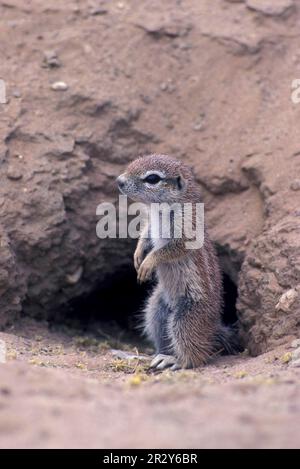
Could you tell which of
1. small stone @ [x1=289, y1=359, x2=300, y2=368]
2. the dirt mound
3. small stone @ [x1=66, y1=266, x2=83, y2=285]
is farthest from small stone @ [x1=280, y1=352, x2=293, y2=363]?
small stone @ [x1=66, y1=266, x2=83, y2=285]

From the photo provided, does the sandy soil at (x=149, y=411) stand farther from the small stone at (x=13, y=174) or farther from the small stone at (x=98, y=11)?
the small stone at (x=98, y=11)

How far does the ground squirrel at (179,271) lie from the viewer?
6738mm

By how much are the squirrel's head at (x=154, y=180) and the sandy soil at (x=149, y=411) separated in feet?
7.12

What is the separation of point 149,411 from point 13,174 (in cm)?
405

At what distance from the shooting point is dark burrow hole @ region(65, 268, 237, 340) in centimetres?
871

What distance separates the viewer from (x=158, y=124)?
804cm

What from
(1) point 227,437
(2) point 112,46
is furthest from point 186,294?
(1) point 227,437

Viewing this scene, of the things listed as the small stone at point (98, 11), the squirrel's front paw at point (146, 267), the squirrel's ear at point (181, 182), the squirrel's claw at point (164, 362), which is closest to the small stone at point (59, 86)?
the small stone at point (98, 11)

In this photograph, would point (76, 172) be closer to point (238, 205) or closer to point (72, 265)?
point (72, 265)

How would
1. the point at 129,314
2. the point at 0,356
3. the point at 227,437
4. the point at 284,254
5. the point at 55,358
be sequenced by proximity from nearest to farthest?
1. the point at 227,437
2. the point at 0,356
3. the point at 55,358
4. the point at 284,254
5. the point at 129,314

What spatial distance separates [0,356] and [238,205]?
10.6 feet

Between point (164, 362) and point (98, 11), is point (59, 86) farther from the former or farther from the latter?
point (164, 362)

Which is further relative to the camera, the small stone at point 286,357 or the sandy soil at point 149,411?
the small stone at point 286,357
